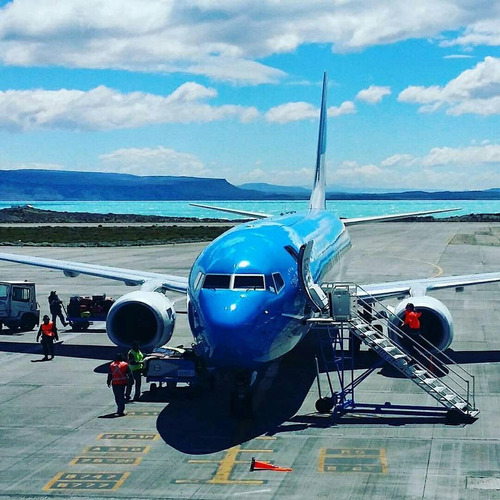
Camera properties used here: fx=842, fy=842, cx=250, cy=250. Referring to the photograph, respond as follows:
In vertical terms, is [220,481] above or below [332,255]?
below

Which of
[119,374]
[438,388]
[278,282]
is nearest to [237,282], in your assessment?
[278,282]

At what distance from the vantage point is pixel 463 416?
19.0 metres

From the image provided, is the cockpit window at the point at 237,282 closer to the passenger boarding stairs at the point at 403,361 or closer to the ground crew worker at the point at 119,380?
the passenger boarding stairs at the point at 403,361

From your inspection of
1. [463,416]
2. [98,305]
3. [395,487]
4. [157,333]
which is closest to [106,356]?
[157,333]

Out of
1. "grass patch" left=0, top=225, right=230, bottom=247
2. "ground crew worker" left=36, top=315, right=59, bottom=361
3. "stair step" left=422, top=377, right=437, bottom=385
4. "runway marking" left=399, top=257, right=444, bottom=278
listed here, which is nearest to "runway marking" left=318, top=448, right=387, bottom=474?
"stair step" left=422, top=377, right=437, bottom=385

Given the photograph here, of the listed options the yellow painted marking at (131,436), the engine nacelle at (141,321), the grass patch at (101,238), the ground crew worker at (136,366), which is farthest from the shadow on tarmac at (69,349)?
the grass patch at (101,238)

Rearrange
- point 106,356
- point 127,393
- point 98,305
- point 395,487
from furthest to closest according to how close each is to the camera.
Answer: point 98,305, point 106,356, point 127,393, point 395,487

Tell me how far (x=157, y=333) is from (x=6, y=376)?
15.0 feet

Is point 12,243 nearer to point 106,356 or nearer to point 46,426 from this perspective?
point 106,356

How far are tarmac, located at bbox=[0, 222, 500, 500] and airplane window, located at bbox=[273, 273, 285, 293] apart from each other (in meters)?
3.10

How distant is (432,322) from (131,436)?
10795 millimetres

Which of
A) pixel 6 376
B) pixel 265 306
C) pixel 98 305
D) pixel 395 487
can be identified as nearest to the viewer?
pixel 395 487

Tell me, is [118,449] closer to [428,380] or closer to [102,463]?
[102,463]

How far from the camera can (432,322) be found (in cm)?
2522
